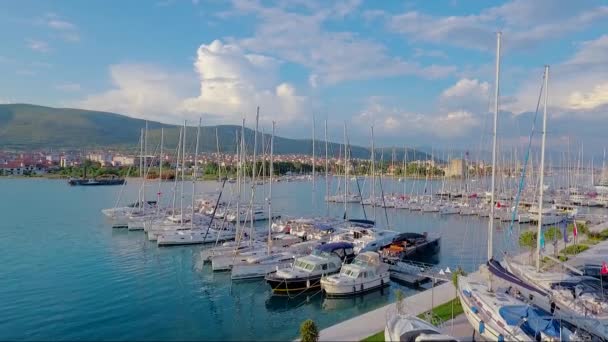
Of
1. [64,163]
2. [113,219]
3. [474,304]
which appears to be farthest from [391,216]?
[64,163]

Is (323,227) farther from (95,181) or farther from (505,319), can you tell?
(95,181)

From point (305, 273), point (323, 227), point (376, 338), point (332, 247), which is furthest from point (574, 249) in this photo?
point (376, 338)

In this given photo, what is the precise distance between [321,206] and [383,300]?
48.0 metres

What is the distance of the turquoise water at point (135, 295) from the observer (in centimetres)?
1861

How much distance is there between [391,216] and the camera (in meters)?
59.2

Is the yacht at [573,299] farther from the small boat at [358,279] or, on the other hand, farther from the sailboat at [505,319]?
the small boat at [358,279]

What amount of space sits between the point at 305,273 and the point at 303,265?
89 centimetres

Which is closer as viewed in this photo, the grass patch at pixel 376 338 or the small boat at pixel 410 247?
the grass patch at pixel 376 338

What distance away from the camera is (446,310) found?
58.1ft

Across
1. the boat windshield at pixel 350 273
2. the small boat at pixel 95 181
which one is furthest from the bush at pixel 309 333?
the small boat at pixel 95 181

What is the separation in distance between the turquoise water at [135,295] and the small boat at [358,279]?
2.12ft

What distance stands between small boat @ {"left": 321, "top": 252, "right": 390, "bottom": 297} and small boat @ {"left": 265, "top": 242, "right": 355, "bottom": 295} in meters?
0.96

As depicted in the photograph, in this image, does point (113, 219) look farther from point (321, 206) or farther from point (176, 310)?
point (321, 206)

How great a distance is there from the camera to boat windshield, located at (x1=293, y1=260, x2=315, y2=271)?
24730 millimetres
